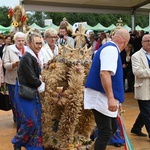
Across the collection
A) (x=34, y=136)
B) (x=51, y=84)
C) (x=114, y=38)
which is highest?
(x=114, y=38)

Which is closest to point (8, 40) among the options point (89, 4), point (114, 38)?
point (89, 4)

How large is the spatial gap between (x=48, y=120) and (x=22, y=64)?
37.0 inches

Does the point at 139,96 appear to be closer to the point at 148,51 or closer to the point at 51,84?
the point at 148,51

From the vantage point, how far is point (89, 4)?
11.3m

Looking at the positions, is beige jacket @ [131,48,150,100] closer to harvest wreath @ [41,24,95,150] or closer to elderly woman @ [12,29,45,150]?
harvest wreath @ [41,24,95,150]

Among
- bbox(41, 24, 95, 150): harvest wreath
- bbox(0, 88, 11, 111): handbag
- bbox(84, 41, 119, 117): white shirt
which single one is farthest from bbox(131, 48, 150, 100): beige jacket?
bbox(0, 88, 11, 111): handbag

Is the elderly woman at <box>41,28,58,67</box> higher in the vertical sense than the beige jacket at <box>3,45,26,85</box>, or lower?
higher

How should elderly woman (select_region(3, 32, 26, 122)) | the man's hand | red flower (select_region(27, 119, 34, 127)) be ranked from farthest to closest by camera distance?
1. elderly woman (select_region(3, 32, 26, 122))
2. red flower (select_region(27, 119, 34, 127))
3. the man's hand

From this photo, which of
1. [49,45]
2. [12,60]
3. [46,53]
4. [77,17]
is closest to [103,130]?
[46,53]

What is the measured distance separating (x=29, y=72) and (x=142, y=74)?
193 centimetres

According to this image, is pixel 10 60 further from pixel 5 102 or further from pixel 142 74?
pixel 142 74

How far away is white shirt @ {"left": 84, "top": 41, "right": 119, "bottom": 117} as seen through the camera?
11.4 feet

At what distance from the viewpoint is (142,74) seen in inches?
203

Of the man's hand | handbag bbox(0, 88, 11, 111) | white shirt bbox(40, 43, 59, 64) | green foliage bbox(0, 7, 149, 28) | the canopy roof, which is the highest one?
green foliage bbox(0, 7, 149, 28)
